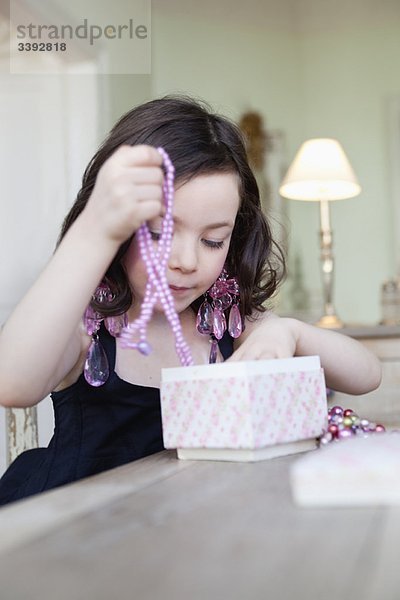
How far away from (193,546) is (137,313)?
2.22 ft

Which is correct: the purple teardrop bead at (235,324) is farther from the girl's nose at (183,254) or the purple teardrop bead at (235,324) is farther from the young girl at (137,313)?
the girl's nose at (183,254)

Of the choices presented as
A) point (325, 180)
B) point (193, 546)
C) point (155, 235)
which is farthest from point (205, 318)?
point (325, 180)

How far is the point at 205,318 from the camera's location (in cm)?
110

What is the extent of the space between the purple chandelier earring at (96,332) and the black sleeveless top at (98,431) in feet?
0.10

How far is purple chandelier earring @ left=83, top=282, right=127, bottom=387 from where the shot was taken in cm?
99

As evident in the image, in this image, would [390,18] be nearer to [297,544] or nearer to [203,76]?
[203,76]

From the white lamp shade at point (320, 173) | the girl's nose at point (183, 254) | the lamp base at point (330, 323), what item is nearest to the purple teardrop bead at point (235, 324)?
the girl's nose at point (183, 254)

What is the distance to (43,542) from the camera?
1.31 ft

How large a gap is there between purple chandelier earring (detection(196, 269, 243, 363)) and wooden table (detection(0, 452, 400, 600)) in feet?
1.76

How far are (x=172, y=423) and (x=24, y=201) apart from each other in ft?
3.80

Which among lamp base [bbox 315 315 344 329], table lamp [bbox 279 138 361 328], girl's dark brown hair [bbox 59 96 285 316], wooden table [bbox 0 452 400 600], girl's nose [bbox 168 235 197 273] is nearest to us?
wooden table [bbox 0 452 400 600]

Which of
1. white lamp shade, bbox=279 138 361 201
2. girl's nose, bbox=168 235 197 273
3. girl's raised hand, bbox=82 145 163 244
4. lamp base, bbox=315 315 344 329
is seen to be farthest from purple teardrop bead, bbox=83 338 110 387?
white lamp shade, bbox=279 138 361 201

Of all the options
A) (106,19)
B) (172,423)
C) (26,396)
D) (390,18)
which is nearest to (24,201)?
(106,19)

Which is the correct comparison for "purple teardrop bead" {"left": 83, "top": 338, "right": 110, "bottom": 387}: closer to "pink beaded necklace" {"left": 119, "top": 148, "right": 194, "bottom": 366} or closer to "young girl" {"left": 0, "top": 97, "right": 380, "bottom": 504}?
"young girl" {"left": 0, "top": 97, "right": 380, "bottom": 504}
